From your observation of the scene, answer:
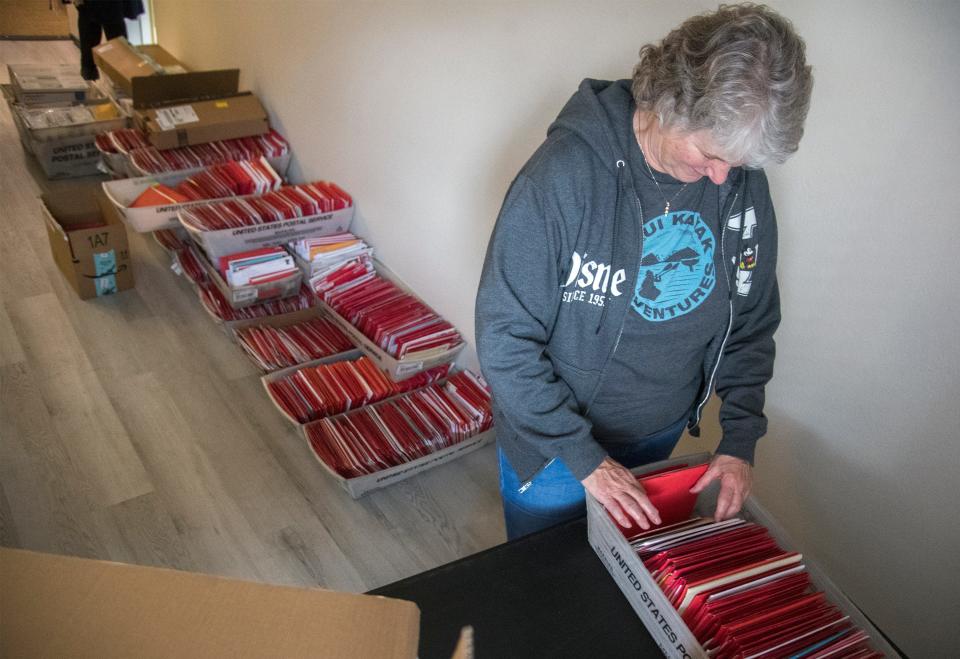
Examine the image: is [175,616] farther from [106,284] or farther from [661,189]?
[106,284]

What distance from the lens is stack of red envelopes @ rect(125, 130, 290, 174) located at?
358 cm

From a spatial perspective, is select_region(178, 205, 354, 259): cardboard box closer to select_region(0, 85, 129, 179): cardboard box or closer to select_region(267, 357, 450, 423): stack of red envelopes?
select_region(267, 357, 450, 423): stack of red envelopes

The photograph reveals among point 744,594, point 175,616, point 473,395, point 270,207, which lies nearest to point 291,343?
point 270,207

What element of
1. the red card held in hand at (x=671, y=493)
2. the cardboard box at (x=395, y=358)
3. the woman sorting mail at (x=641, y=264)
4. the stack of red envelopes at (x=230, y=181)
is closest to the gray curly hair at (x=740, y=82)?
the woman sorting mail at (x=641, y=264)

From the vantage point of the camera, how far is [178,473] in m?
2.41

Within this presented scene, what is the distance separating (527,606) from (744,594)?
314mm

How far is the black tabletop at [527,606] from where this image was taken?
1.02m

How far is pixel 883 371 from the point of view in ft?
4.86

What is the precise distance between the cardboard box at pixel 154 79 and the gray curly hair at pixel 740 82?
3380 millimetres

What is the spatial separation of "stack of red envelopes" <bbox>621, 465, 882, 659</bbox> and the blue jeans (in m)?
0.22

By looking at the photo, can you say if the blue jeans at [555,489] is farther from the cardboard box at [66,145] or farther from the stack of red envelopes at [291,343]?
the cardboard box at [66,145]

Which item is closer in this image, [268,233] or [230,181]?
[268,233]

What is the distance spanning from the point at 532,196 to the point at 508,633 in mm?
661

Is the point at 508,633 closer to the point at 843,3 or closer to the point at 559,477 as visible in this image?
the point at 559,477
